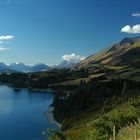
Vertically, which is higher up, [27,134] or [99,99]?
[99,99]

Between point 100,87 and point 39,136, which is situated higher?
point 100,87

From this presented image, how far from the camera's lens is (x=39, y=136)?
405 feet

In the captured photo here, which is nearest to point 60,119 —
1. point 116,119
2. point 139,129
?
point 116,119

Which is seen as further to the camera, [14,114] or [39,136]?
[14,114]

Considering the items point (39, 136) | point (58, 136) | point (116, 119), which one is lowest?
point (39, 136)

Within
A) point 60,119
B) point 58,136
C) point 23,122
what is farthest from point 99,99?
point 58,136

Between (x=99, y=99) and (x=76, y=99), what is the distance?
1282 cm

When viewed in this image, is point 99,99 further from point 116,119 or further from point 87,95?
point 116,119

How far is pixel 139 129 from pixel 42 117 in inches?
5425

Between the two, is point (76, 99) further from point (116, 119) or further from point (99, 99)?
point (116, 119)

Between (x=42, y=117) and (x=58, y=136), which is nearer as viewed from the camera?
(x=58, y=136)

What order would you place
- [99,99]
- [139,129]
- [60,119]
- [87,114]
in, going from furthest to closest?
[99,99]
[60,119]
[87,114]
[139,129]

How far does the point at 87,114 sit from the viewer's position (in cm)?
14238

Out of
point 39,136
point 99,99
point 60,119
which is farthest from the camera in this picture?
point 99,99
